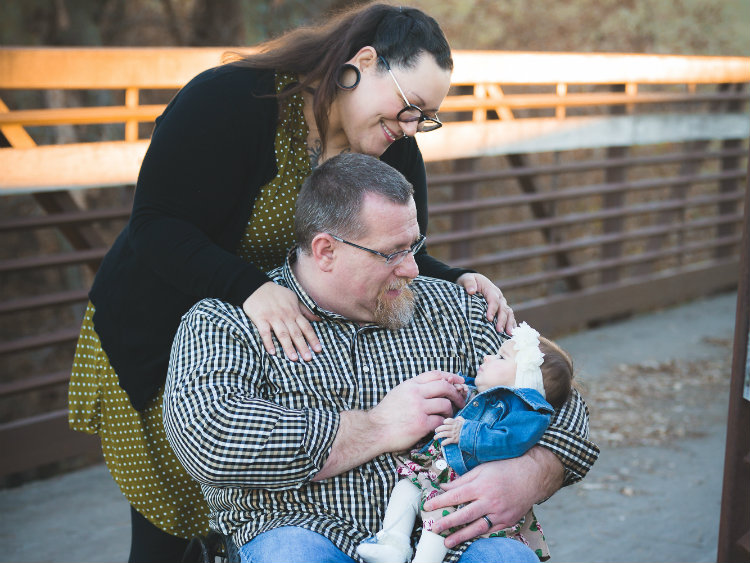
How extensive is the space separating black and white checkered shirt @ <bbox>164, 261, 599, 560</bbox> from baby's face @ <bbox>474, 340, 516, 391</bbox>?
0.17 meters

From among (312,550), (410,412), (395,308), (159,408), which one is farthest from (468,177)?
(312,550)

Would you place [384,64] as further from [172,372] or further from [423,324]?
[172,372]

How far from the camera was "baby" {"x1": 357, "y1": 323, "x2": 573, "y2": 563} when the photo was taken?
1855mm

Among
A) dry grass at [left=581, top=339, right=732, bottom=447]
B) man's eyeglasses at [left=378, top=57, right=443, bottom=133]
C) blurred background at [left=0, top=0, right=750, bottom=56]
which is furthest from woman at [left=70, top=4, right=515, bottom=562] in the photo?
blurred background at [left=0, top=0, right=750, bottom=56]

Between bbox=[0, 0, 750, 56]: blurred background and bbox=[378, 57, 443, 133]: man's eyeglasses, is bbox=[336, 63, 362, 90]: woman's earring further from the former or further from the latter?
bbox=[0, 0, 750, 56]: blurred background

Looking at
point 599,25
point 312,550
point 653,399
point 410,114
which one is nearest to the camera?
point 312,550

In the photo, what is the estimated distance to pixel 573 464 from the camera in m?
2.00

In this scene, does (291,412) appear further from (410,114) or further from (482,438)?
(410,114)

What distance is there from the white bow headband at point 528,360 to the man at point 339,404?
145mm

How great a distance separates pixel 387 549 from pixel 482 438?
326mm

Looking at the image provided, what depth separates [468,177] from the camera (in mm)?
5605

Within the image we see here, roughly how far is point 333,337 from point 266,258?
0.36m

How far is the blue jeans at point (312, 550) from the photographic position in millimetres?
1787

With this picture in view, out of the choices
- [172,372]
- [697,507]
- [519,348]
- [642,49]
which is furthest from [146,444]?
[642,49]
